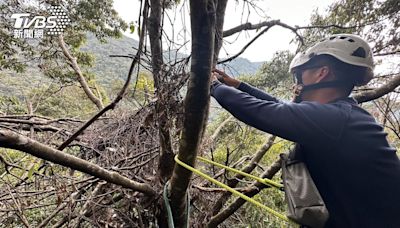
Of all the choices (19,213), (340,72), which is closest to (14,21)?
(19,213)

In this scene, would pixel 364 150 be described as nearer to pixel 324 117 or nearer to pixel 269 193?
pixel 324 117

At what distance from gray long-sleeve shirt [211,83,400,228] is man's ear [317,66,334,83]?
0.27m

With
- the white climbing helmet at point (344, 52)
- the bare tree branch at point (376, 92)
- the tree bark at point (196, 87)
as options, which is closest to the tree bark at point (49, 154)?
the tree bark at point (196, 87)

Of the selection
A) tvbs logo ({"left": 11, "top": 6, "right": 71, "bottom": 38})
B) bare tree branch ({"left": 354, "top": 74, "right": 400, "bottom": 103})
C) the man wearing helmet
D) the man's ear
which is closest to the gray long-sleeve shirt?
the man wearing helmet

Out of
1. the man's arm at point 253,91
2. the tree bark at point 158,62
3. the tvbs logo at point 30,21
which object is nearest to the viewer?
the tree bark at point 158,62

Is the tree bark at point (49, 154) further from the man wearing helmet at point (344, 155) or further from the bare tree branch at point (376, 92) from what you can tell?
the bare tree branch at point (376, 92)

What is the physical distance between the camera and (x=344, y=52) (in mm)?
1335

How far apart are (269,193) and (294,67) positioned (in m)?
4.33

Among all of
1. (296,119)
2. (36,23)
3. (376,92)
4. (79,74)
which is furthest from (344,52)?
(36,23)

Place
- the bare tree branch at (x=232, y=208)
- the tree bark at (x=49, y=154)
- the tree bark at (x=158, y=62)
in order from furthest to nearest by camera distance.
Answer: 1. the bare tree branch at (x=232, y=208)
2. the tree bark at (x=158, y=62)
3. the tree bark at (x=49, y=154)

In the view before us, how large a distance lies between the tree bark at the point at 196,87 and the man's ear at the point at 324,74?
53 cm

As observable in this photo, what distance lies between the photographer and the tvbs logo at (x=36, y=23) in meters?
5.14

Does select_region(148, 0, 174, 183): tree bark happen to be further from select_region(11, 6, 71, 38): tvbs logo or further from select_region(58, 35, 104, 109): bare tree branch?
select_region(11, 6, 71, 38): tvbs logo

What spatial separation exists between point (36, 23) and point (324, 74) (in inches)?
216
